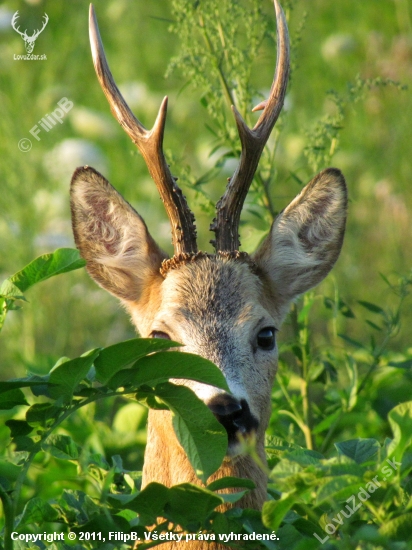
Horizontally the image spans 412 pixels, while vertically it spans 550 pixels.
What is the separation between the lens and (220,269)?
442 centimetres

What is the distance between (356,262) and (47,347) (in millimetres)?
3219

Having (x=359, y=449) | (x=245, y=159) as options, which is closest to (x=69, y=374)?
(x=359, y=449)

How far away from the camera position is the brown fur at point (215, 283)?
398 centimetres

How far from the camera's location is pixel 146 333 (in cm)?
451

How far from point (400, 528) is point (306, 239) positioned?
2.64 m

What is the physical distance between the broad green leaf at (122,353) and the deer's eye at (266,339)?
1.49m

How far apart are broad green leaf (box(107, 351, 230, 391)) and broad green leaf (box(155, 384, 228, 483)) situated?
0.24 feet

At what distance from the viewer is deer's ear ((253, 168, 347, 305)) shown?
4.85 meters

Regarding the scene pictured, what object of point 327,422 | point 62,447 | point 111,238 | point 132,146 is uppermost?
point 132,146

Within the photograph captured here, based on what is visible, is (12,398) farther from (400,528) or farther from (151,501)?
(400,528)

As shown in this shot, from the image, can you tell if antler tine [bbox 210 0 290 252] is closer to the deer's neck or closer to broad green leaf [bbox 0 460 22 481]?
the deer's neck

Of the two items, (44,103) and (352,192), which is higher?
(44,103)

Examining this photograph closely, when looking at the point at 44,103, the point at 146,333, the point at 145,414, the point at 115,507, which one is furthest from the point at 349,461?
the point at 44,103

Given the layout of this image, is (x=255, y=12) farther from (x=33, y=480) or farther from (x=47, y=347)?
(x=47, y=347)
